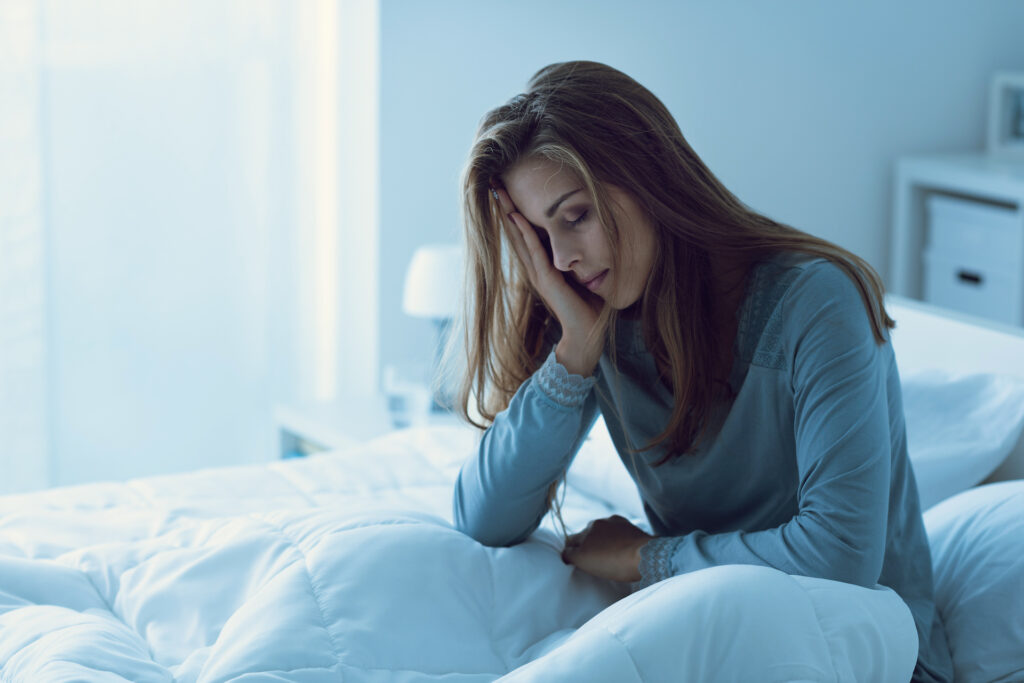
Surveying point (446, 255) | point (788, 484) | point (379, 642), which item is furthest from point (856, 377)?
point (446, 255)

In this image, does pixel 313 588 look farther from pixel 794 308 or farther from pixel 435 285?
pixel 435 285

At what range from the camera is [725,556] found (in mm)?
1165

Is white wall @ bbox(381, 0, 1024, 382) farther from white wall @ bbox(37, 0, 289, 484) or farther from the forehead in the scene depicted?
the forehead

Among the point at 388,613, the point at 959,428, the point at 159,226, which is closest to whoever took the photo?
the point at 388,613

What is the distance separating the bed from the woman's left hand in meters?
0.03

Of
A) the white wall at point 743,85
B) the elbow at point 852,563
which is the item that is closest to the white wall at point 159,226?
the white wall at point 743,85

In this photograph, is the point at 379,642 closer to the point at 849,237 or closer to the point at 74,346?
the point at 74,346

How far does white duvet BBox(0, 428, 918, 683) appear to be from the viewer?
899 mm

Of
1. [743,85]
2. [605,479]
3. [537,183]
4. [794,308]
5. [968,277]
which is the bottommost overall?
[605,479]

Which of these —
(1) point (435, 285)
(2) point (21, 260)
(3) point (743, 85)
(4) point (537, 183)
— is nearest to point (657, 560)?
(4) point (537, 183)

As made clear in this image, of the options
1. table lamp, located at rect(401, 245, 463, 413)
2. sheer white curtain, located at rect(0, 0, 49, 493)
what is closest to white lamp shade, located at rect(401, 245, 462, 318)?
table lamp, located at rect(401, 245, 463, 413)

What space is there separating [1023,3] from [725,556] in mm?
2982

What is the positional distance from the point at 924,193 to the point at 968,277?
0.33m

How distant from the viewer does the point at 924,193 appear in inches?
133
